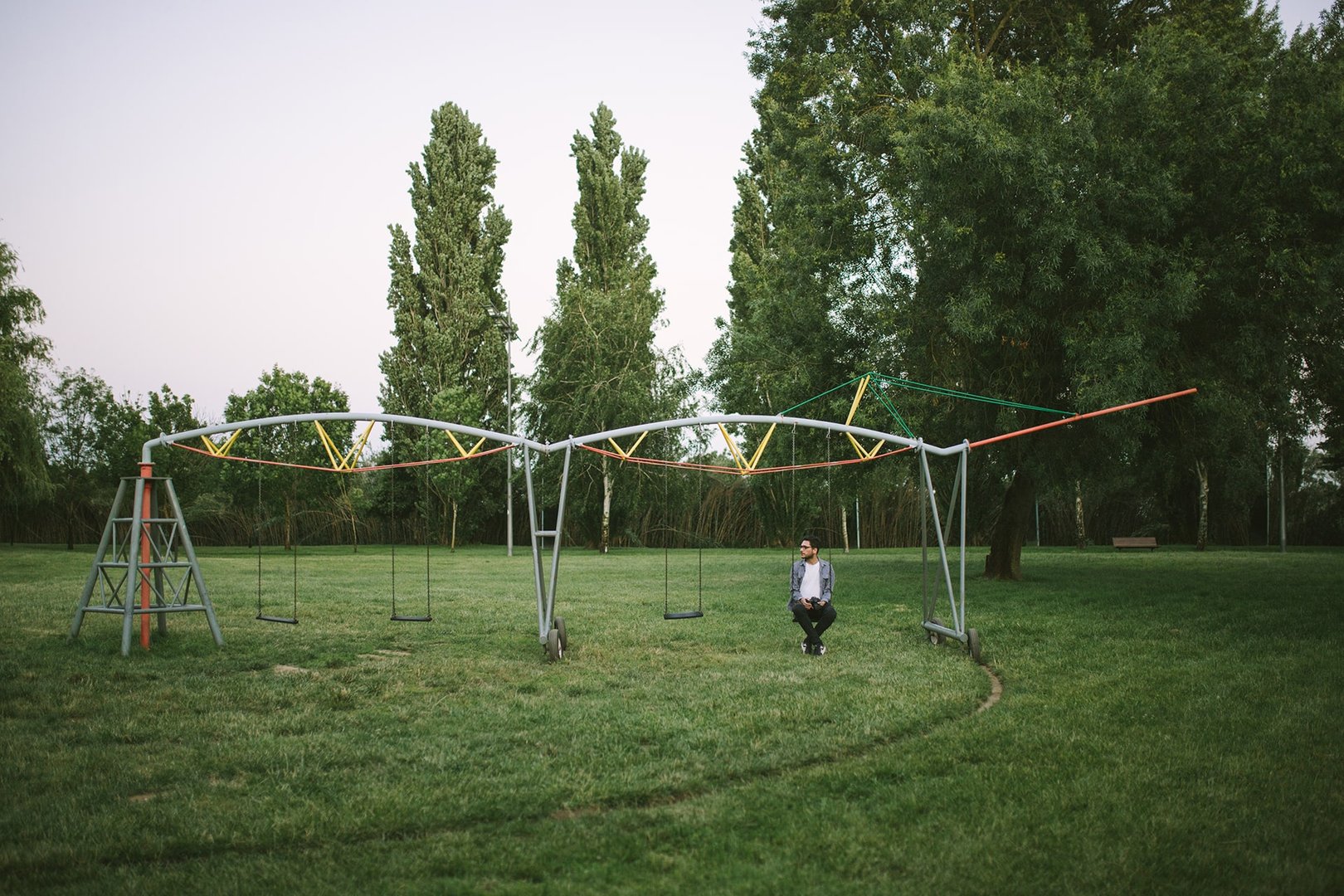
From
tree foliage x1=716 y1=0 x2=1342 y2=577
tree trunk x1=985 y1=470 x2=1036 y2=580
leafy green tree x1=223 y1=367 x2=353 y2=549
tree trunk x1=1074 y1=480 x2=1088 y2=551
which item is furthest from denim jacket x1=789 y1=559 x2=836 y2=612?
tree trunk x1=1074 y1=480 x2=1088 y2=551

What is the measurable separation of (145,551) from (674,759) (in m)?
7.66

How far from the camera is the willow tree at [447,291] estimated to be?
127 ft

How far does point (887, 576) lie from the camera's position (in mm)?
20281

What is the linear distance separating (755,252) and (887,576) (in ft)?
62.3

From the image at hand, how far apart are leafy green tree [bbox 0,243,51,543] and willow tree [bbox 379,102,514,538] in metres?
14.1

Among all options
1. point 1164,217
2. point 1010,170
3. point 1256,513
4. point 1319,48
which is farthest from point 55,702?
point 1256,513

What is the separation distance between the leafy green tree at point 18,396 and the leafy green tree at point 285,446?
5.11 m

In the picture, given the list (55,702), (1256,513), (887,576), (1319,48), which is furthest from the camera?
(1256,513)

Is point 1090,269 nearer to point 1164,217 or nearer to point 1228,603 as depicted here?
point 1164,217

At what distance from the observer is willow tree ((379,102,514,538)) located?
3881cm

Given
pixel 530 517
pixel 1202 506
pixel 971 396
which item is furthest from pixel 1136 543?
pixel 530 517

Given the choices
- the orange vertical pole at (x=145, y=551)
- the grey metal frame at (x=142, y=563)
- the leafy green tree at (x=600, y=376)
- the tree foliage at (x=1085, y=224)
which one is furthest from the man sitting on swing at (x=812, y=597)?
the leafy green tree at (x=600, y=376)

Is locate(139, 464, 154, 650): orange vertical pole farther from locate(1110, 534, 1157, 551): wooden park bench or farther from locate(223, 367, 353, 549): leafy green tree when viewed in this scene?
locate(1110, 534, 1157, 551): wooden park bench

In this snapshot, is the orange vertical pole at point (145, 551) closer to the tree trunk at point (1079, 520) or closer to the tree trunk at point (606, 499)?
the tree trunk at point (606, 499)
